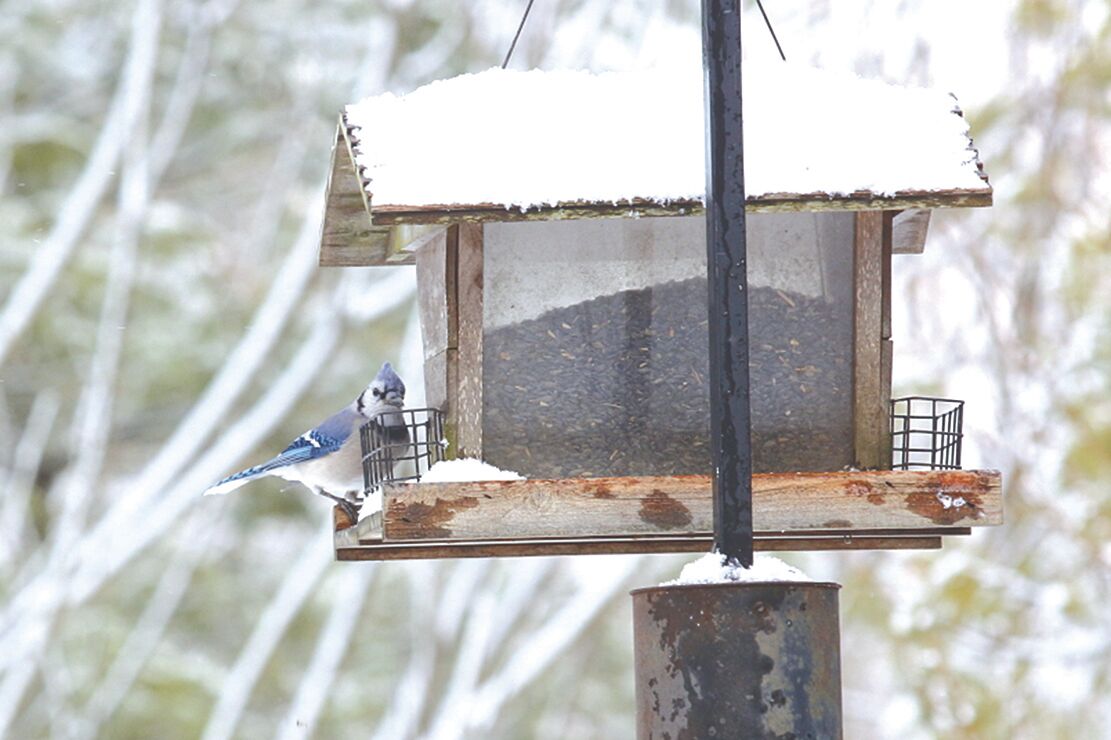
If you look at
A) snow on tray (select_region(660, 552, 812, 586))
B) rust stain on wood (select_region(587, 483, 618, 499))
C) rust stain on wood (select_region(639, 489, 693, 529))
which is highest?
rust stain on wood (select_region(587, 483, 618, 499))

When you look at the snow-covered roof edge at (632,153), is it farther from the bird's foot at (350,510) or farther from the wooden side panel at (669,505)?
the bird's foot at (350,510)

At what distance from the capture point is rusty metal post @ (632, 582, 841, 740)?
2.16 m

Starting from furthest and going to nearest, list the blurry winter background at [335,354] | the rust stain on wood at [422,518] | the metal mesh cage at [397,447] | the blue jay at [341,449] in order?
the blurry winter background at [335,354] → the blue jay at [341,449] → the metal mesh cage at [397,447] → the rust stain on wood at [422,518]

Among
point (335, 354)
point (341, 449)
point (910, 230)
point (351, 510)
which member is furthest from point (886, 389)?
point (335, 354)

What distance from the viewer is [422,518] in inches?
97.0

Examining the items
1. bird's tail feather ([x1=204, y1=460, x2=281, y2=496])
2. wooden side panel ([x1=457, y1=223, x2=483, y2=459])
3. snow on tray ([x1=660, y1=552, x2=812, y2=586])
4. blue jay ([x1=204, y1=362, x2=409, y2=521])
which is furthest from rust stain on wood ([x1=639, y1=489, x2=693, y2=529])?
bird's tail feather ([x1=204, y1=460, x2=281, y2=496])

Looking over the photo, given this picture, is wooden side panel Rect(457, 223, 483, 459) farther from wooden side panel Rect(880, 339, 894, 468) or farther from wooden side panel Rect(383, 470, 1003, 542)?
wooden side panel Rect(880, 339, 894, 468)

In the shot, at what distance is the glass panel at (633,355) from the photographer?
2.79 m

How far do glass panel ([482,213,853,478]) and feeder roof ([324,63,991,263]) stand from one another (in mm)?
210

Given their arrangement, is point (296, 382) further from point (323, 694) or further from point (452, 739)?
point (452, 739)

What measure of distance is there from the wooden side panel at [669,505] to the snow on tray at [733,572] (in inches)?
9.5

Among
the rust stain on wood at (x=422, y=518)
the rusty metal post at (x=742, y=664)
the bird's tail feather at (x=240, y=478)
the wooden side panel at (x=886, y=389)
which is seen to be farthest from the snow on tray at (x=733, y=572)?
the bird's tail feather at (x=240, y=478)

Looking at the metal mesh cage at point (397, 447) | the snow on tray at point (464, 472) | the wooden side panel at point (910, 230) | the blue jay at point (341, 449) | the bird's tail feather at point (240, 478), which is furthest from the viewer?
the bird's tail feather at point (240, 478)

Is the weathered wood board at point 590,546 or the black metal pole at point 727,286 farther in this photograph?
the weathered wood board at point 590,546
